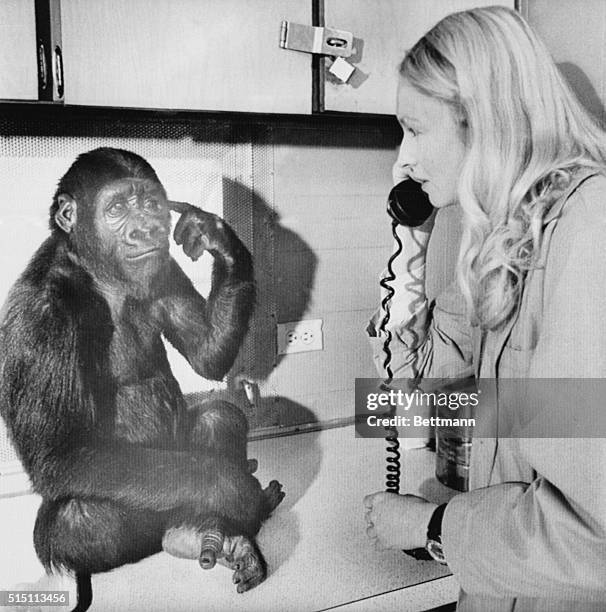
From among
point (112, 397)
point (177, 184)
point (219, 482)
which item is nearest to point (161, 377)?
point (112, 397)

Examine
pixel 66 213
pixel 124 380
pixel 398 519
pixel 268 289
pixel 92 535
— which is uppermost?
pixel 66 213

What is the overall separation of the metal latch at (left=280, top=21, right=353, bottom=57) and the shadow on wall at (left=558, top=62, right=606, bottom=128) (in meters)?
0.37

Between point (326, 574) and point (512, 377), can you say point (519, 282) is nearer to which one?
point (512, 377)

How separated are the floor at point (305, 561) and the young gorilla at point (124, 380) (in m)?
0.02

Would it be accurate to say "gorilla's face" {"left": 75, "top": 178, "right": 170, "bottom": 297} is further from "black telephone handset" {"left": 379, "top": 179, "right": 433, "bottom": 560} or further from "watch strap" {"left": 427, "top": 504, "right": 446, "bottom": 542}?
"watch strap" {"left": 427, "top": 504, "right": 446, "bottom": 542}

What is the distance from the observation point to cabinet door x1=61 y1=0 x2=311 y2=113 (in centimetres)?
84

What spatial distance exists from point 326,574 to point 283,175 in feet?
2.15

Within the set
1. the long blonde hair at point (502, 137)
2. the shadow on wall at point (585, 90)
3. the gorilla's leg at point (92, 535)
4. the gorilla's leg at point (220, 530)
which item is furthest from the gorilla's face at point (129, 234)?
the shadow on wall at point (585, 90)

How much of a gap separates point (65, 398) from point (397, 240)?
597 mm

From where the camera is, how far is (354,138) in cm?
120

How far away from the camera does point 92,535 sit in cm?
103

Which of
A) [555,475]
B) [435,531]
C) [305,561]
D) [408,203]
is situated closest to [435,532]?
[435,531]

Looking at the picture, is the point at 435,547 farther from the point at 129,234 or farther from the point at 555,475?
the point at 129,234

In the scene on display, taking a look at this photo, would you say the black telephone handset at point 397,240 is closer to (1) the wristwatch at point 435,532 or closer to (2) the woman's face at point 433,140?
(2) the woman's face at point 433,140
